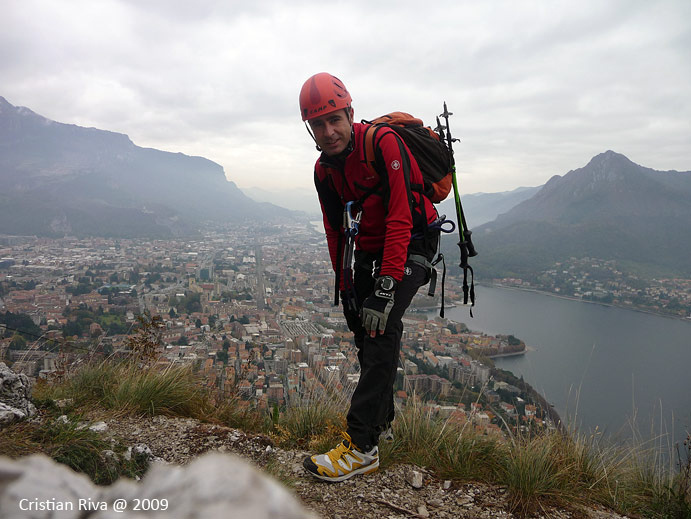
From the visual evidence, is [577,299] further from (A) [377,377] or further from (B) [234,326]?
(A) [377,377]

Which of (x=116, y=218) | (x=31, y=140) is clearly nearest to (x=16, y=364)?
(x=116, y=218)

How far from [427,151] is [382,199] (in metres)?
0.55

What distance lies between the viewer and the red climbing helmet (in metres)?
2.49

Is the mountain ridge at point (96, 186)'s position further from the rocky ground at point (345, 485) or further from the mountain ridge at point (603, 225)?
the rocky ground at point (345, 485)

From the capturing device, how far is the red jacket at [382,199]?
2.32 meters

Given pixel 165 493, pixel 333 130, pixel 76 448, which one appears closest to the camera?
pixel 165 493

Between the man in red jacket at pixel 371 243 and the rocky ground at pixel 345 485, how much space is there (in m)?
0.12

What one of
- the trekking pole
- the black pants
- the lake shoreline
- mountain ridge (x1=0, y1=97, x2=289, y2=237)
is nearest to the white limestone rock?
the black pants

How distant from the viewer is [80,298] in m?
22.1

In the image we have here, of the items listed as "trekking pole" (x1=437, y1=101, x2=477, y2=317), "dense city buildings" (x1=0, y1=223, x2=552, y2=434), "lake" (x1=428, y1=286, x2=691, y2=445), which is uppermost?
"trekking pole" (x1=437, y1=101, x2=477, y2=317)

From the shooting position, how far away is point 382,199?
8.34ft

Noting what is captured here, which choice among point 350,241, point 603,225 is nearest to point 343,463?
point 350,241

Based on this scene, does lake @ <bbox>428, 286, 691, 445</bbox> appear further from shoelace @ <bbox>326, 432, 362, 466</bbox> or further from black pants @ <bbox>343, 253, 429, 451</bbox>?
shoelace @ <bbox>326, 432, 362, 466</bbox>

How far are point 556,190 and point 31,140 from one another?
146 meters
